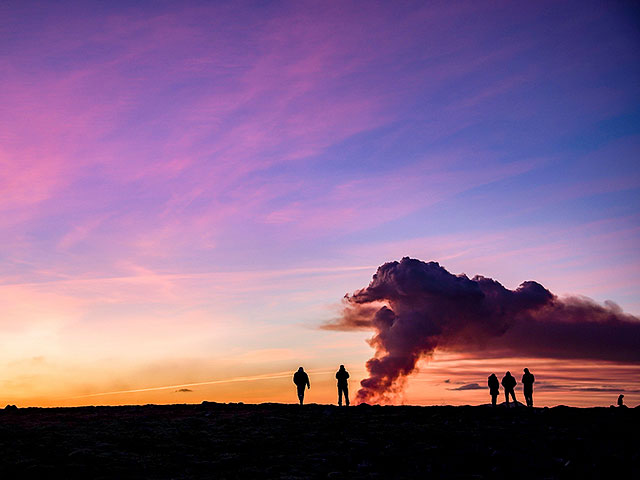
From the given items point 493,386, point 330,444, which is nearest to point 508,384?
point 493,386

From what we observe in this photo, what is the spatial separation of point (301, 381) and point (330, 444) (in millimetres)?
14792

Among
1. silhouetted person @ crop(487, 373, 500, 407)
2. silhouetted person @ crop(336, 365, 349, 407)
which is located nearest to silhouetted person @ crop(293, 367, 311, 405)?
silhouetted person @ crop(336, 365, 349, 407)

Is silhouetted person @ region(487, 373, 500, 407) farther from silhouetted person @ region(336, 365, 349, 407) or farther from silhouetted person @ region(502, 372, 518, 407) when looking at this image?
silhouetted person @ region(336, 365, 349, 407)

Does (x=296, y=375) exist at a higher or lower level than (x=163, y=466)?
higher

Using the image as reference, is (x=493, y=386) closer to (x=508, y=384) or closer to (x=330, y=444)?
(x=508, y=384)

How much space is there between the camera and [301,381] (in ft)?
133

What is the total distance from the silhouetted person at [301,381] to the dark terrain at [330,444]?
4719 millimetres

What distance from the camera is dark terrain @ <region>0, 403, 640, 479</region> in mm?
21625

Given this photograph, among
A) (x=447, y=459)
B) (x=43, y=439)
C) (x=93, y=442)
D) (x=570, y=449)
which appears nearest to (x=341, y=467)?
(x=447, y=459)

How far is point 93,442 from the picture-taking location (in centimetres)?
2627

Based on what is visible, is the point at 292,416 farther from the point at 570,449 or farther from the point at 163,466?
the point at 570,449

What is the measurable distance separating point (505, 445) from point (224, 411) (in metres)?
18.1

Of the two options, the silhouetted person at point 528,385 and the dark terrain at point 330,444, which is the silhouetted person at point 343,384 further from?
the silhouetted person at point 528,385

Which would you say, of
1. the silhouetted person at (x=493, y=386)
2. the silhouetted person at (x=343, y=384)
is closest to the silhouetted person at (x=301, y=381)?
the silhouetted person at (x=343, y=384)
